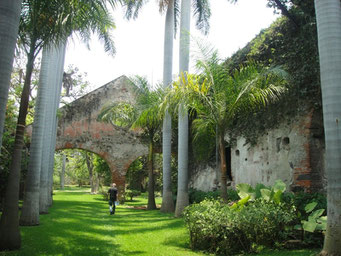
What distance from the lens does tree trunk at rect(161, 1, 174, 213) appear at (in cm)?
1324

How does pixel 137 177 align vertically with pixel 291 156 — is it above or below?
below

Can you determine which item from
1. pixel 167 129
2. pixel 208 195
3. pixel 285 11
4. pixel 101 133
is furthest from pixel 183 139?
pixel 101 133

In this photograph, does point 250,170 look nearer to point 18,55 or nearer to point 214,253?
point 214,253

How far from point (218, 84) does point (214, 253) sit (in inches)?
172

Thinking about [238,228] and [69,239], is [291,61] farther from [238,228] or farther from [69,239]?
[69,239]

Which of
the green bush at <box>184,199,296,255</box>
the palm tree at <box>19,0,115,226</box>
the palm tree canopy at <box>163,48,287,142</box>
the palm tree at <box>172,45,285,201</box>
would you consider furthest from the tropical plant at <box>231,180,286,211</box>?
the palm tree at <box>19,0,115,226</box>

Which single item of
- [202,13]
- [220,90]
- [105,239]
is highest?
[202,13]

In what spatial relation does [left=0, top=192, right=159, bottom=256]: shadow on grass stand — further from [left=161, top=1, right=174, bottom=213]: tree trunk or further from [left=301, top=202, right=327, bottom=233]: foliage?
[left=161, top=1, right=174, bottom=213]: tree trunk

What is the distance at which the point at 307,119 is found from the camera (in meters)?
9.14

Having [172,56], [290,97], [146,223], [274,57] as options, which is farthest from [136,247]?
[172,56]

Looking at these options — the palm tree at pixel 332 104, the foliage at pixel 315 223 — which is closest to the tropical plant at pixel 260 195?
the foliage at pixel 315 223

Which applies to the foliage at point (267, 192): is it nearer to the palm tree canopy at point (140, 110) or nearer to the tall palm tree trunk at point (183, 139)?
the tall palm tree trunk at point (183, 139)

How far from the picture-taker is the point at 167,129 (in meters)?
13.5

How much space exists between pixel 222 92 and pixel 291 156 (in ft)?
9.58
